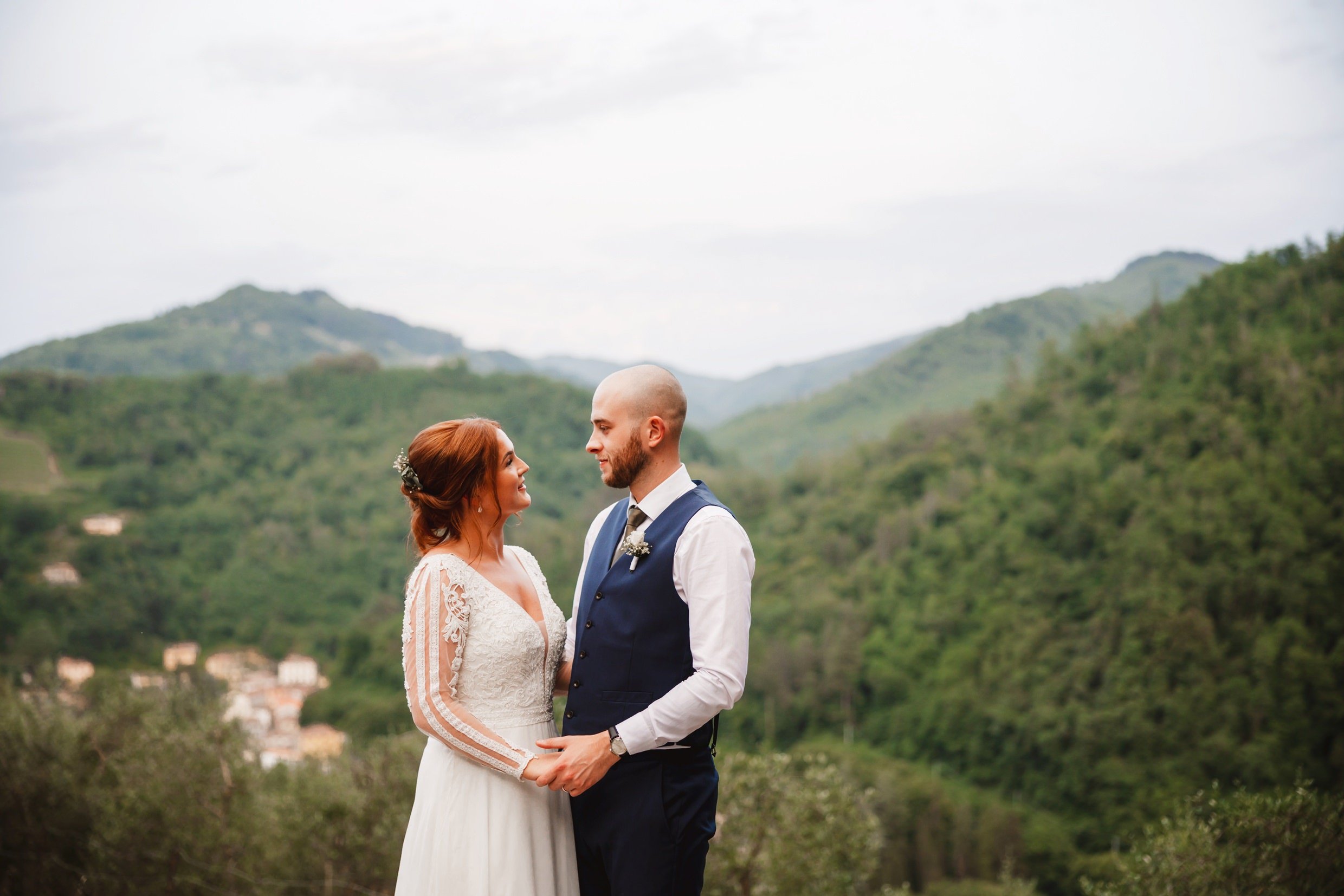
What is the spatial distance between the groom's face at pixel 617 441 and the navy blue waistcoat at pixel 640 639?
161mm

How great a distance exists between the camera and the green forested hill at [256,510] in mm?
49781

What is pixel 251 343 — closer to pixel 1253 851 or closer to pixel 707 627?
pixel 1253 851

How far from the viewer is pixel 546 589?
327 centimetres

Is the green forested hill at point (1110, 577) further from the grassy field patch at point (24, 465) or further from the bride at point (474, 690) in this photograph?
the grassy field patch at point (24, 465)

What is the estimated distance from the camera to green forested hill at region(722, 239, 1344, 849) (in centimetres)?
4222

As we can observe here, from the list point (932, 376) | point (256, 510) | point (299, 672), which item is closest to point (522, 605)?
point (299, 672)

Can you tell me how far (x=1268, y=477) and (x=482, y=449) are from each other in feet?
190

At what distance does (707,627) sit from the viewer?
8.64 ft

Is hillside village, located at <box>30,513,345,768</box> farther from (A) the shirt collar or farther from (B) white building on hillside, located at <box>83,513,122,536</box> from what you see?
(A) the shirt collar

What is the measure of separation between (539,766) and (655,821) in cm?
36

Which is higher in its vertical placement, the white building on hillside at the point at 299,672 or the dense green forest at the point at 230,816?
the dense green forest at the point at 230,816

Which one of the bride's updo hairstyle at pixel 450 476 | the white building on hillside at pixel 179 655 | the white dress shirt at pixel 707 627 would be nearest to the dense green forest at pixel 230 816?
the bride's updo hairstyle at pixel 450 476

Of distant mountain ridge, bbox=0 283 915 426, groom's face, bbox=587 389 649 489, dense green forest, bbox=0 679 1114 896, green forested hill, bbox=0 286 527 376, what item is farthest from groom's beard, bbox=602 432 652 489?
green forested hill, bbox=0 286 527 376

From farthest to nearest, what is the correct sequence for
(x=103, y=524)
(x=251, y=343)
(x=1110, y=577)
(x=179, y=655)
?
(x=251, y=343) → (x=103, y=524) → (x=1110, y=577) → (x=179, y=655)
